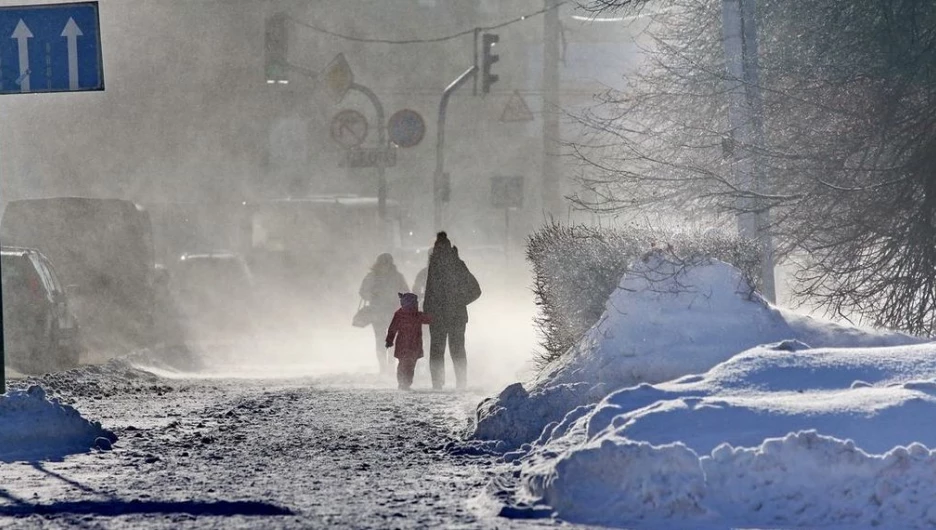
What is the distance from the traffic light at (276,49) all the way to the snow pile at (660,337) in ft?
57.0

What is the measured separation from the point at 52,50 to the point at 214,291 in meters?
19.3

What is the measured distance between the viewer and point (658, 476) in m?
7.32

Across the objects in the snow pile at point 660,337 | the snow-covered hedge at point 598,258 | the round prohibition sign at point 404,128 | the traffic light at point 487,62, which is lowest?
the snow pile at point 660,337

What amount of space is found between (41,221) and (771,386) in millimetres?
16552

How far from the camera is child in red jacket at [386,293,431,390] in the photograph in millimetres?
17250

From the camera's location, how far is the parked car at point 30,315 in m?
18.3

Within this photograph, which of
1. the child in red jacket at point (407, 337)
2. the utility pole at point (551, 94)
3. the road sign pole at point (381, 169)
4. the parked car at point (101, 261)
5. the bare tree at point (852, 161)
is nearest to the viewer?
the bare tree at point (852, 161)

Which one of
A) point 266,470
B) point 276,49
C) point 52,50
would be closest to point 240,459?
point 266,470

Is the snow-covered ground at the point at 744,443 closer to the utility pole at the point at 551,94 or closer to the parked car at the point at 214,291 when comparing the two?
the parked car at the point at 214,291

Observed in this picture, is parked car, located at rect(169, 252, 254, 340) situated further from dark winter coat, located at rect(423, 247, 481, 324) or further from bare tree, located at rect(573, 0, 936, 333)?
bare tree, located at rect(573, 0, 936, 333)

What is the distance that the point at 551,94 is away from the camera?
32.2 metres

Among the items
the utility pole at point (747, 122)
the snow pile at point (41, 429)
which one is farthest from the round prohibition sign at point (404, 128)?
the snow pile at point (41, 429)

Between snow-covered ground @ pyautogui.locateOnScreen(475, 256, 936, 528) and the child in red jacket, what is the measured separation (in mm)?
6233

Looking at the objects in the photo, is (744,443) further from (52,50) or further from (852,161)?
(852,161)
